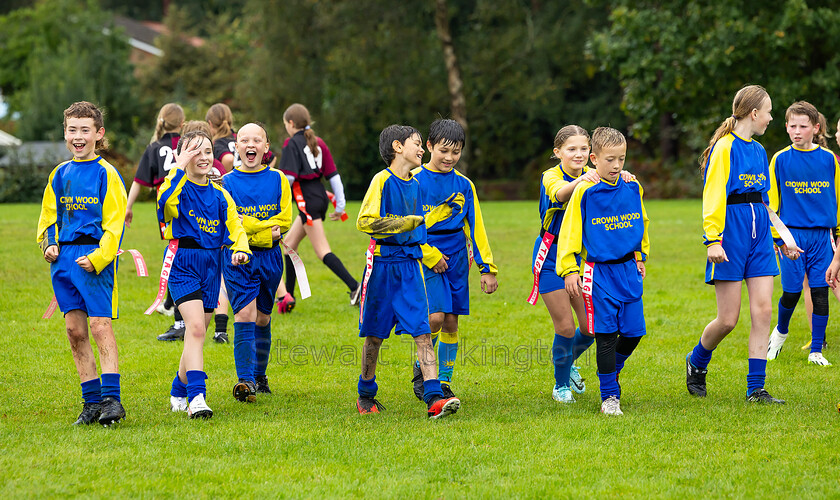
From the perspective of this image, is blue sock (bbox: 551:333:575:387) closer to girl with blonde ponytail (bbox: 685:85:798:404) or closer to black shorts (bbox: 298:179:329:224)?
girl with blonde ponytail (bbox: 685:85:798:404)

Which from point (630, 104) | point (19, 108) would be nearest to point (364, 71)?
point (630, 104)

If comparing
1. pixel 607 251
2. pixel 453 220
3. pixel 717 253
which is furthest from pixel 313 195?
→ pixel 717 253

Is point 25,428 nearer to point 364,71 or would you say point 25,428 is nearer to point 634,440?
point 634,440

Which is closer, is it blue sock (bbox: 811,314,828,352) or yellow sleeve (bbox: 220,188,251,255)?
yellow sleeve (bbox: 220,188,251,255)

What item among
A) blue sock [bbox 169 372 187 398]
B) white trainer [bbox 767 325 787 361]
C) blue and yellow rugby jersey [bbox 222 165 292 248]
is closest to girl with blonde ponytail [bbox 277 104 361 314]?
blue and yellow rugby jersey [bbox 222 165 292 248]

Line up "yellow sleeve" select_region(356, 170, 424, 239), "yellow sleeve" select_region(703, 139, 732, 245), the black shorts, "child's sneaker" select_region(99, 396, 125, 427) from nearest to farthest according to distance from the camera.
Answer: "child's sneaker" select_region(99, 396, 125, 427) → "yellow sleeve" select_region(356, 170, 424, 239) → "yellow sleeve" select_region(703, 139, 732, 245) → the black shorts

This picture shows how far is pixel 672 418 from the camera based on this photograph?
5902mm

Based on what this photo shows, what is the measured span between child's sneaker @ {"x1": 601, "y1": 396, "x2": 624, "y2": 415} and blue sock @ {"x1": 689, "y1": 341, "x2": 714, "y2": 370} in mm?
927

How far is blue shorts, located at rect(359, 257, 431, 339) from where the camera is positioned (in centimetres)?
601

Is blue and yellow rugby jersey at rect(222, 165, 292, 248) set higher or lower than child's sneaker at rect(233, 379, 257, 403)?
higher

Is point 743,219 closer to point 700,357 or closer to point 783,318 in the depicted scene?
point 700,357

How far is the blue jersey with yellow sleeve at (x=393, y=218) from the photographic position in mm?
5934

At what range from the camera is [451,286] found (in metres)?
6.64

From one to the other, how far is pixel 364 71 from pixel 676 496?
32995 millimetres
